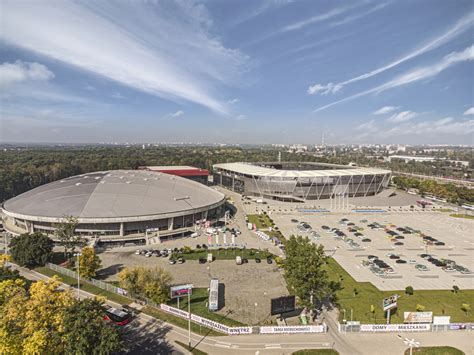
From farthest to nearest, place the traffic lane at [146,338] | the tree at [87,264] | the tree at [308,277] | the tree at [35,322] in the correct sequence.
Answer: the tree at [87,264] < the tree at [308,277] < the traffic lane at [146,338] < the tree at [35,322]

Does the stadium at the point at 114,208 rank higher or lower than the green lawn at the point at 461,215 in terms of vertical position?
higher

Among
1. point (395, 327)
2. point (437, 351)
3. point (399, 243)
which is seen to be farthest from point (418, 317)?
point (399, 243)

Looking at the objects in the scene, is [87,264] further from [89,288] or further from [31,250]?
[31,250]

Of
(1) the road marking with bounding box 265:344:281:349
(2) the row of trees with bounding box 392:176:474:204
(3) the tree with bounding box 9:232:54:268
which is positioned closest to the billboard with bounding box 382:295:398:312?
(1) the road marking with bounding box 265:344:281:349

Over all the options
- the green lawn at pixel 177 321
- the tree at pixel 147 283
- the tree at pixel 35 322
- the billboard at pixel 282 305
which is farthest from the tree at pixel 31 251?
the billboard at pixel 282 305

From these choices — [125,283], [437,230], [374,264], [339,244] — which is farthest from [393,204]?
[125,283]

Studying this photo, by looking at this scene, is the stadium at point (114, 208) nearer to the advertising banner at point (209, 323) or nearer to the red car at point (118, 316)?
the red car at point (118, 316)

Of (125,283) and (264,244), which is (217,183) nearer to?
(264,244)
